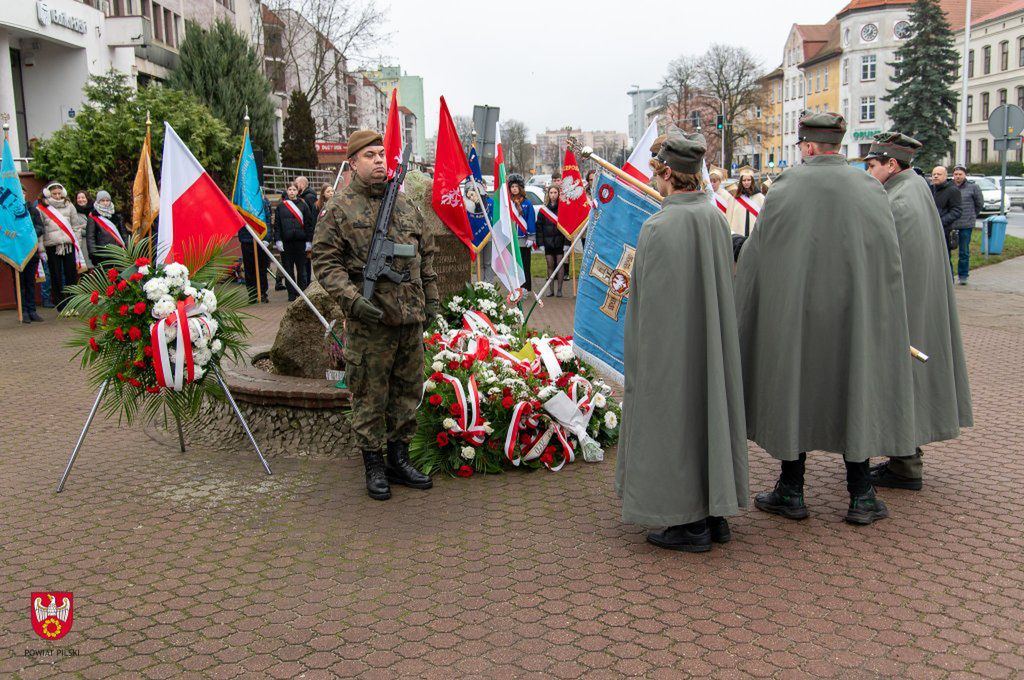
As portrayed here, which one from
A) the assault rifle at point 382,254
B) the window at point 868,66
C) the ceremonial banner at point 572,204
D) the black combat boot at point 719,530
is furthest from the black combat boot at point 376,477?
the window at point 868,66

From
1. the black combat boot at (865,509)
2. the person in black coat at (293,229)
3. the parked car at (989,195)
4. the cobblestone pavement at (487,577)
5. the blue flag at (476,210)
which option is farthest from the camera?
the parked car at (989,195)

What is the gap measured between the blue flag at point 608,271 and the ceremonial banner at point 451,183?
8.50 feet

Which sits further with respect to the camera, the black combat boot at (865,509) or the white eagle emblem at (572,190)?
the white eagle emblem at (572,190)

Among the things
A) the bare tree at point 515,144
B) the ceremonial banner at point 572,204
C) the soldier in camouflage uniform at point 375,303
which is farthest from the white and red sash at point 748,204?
the bare tree at point 515,144

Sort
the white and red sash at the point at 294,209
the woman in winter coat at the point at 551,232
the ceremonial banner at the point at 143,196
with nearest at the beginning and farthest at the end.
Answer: the ceremonial banner at the point at 143,196 → the white and red sash at the point at 294,209 → the woman in winter coat at the point at 551,232

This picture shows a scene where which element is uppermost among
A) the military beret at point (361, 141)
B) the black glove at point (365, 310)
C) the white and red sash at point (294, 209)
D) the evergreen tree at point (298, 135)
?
the evergreen tree at point (298, 135)

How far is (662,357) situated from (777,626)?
4.41ft

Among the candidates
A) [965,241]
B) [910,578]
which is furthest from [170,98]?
[910,578]

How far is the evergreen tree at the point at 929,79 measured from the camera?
53844 millimetres

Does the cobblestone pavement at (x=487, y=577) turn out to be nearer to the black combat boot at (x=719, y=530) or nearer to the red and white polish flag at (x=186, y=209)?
the black combat boot at (x=719, y=530)

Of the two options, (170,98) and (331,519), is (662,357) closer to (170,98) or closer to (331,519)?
(331,519)

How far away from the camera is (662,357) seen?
14.8 feet

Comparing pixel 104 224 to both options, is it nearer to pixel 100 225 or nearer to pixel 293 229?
pixel 100 225

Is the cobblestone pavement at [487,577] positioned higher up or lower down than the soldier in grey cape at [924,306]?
lower down
